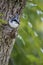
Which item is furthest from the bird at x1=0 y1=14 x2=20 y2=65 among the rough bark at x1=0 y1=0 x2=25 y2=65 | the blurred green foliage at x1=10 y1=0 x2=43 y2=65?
the blurred green foliage at x1=10 y1=0 x2=43 y2=65

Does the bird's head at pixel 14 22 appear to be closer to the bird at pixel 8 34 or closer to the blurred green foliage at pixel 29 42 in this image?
the bird at pixel 8 34

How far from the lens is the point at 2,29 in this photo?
296 centimetres

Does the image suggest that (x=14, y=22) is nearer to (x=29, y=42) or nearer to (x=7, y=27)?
(x=7, y=27)

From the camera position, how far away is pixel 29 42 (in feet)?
11.9

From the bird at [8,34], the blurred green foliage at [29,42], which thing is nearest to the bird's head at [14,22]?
the bird at [8,34]

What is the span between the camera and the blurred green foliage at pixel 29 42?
346 centimetres

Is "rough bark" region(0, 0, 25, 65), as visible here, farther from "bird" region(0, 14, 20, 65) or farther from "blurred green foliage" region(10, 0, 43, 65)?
"blurred green foliage" region(10, 0, 43, 65)

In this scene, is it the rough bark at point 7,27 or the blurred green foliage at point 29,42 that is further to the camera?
the blurred green foliage at point 29,42

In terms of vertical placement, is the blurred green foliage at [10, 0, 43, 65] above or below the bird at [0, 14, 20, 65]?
below

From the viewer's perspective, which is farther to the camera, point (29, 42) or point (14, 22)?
point (29, 42)

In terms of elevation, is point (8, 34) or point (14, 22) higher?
point (14, 22)

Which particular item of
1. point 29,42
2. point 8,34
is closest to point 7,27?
point 8,34

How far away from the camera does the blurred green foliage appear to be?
3457 millimetres

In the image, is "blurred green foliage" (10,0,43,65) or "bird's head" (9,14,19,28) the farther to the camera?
"blurred green foliage" (10,0,43,65)
